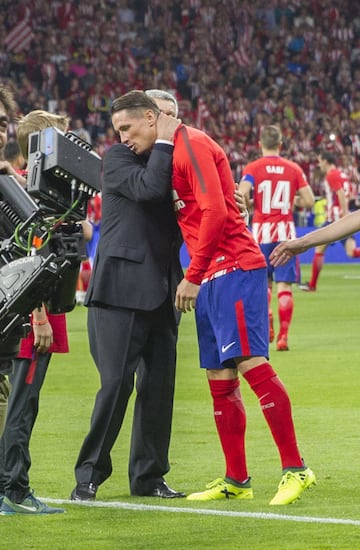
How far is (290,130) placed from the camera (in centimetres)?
3791

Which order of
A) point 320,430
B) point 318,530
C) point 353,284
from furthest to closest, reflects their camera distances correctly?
1. point 353,284
2. point 320,430
3. point 318,530

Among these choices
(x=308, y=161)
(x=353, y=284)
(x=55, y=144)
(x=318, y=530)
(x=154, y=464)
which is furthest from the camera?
(x=308, y=161)

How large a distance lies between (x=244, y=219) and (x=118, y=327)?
34.9 inches

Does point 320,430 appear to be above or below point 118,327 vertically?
below

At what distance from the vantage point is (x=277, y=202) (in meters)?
15.1

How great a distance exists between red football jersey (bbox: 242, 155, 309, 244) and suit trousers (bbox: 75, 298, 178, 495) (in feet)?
25.1

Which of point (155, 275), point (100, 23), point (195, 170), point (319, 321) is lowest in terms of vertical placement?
point (319, 321)

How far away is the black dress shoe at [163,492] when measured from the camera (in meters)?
7.02

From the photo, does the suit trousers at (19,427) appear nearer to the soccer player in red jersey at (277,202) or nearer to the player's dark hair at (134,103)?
the player's dark hair at (134,103)

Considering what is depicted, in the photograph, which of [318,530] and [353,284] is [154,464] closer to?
[318,530]

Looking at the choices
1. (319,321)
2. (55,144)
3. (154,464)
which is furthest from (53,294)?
(319,321)

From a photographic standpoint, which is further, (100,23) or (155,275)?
(100,23)

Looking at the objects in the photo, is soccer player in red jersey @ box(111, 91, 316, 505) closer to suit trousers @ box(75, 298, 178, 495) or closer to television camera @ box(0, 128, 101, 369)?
suit trousers @ box(75, 298, 178, 495)

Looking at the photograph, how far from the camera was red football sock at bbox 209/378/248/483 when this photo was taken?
22.8 ft
